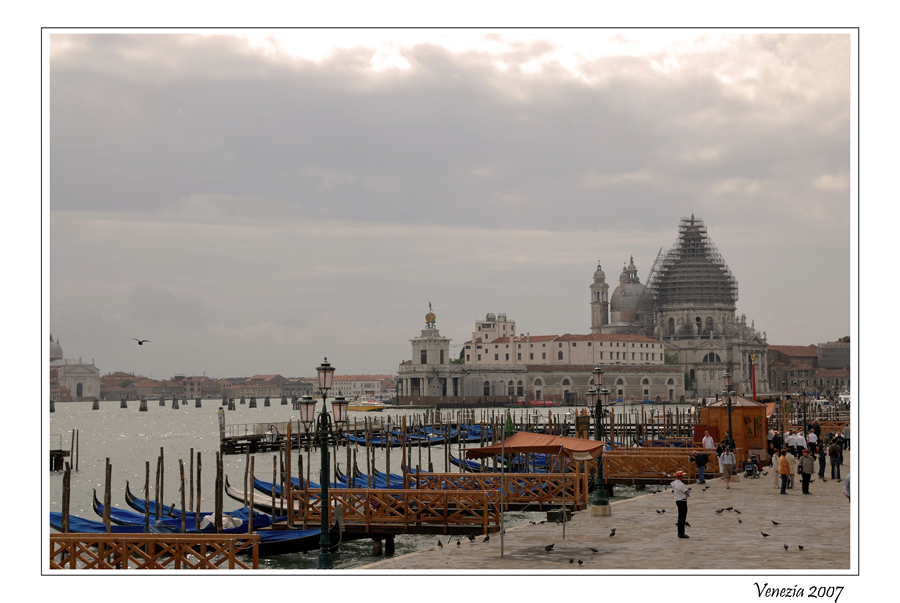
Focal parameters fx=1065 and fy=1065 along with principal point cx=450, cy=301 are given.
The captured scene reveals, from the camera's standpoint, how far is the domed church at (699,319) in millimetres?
143500

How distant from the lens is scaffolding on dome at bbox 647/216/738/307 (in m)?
149

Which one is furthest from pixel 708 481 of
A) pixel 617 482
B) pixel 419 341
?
pixel 419 341

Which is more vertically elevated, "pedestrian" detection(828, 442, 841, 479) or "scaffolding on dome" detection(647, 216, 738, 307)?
"scaffolding on dome" detection(647, 216, 738, 307)

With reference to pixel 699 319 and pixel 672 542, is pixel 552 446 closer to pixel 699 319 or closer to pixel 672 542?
pixel 672 542

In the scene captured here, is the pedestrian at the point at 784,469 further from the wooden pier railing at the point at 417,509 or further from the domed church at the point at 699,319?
the domed church at the point at 699,319

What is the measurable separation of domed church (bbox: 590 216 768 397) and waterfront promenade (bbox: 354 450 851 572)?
12601 cm

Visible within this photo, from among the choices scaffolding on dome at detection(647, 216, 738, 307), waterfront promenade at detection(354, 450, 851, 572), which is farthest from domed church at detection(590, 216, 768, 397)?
waterfront promenade at detection(354, 450, 851, 572)

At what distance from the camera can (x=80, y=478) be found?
46906 millimetres

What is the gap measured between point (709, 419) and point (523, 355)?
103 meters

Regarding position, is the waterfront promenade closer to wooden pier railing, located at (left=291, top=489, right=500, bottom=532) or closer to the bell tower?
wooden pier railing, located at (left=291, top=489, right=500, bottom=532)

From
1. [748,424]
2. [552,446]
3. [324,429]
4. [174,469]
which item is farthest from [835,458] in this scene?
[174,469]

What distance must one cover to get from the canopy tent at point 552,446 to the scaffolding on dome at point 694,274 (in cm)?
13397

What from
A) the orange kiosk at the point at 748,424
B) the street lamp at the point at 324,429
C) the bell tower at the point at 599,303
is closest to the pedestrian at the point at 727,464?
the orange kiosk at the point at 748,424
